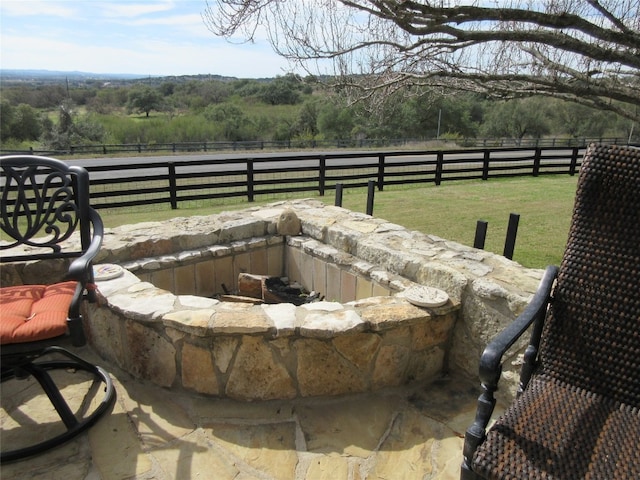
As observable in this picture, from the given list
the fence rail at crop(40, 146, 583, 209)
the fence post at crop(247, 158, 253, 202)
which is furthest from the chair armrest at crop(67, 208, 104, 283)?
the fence post at crop(247, 158, 253, 202)

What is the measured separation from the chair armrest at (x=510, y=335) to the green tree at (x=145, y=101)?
1705 inches

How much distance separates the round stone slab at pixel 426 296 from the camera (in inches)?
93.6

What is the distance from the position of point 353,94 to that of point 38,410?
540 cm

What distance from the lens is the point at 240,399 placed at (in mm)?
2246

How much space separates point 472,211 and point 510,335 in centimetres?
656

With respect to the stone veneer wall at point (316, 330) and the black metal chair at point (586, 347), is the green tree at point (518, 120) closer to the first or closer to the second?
the stone veneer wall at point (316, 330)

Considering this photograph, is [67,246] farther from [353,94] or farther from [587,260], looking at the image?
[353,94]

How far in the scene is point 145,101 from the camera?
40969 mm

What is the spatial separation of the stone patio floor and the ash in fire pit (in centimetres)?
117

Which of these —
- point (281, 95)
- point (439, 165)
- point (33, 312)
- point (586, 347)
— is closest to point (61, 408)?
point (33, 312)

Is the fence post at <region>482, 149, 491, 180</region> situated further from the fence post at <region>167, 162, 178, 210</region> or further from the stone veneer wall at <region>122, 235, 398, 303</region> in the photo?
the stone veneer wall at <region>122, 235, 398, 303</region>

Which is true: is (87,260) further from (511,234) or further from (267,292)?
(511,234)

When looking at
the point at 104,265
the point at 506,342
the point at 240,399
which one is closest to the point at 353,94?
the point at 104,265

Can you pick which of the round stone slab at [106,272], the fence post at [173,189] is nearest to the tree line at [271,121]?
the fence post at [173,189]
